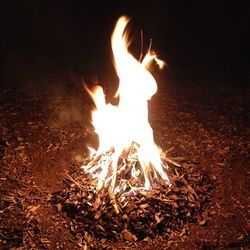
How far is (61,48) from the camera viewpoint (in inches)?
372

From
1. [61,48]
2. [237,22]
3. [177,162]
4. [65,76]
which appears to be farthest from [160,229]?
[237,22]

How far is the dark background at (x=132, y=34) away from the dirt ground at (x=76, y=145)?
705 mm

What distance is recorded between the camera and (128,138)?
14.9 ft

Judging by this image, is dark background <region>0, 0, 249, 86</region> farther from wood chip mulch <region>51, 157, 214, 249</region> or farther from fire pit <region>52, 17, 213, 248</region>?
wood chip mulch <region>51, 157, 214, 249</region>

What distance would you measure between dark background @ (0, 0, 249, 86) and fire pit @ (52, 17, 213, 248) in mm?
3354

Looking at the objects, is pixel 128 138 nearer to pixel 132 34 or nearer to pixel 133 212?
pixel 133 212

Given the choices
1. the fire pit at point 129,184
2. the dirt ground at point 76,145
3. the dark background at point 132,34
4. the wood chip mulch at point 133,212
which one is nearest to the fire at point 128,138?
the fire pit at point 129,184

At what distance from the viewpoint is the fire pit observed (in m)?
3.90

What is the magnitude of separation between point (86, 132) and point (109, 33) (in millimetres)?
5462

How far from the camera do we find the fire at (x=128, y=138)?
426 centimetres

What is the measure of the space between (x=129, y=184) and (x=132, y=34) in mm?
6892

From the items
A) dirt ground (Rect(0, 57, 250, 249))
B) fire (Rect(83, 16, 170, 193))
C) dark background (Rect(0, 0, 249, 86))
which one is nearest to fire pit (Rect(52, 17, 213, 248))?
fire (Rect(83, 16, 170, 193))

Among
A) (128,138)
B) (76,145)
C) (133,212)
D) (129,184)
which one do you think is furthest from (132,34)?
(133,212)

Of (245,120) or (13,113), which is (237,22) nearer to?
(245,120)
